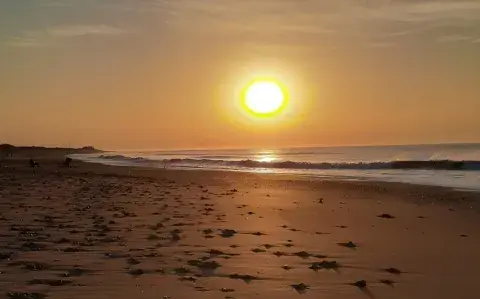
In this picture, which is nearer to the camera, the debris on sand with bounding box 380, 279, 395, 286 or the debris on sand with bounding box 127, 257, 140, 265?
the debris on sand with bounding box 380, 279, 395, 286

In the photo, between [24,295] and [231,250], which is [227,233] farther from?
[24,295]

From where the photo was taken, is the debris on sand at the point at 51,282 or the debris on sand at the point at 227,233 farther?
the debris on sand at the point at 227,233

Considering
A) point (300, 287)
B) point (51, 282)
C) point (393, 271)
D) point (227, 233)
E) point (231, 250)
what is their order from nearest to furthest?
point (51, 282) < point (300, 287) < point (393, 271) < point (231, 250) < point (227, 233)

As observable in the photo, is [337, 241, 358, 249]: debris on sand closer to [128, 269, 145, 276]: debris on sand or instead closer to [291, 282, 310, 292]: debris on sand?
[291, 282, 310, 292]: debris on sand

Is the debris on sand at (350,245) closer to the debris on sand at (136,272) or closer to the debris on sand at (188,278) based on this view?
the debris on sand at (188,278)

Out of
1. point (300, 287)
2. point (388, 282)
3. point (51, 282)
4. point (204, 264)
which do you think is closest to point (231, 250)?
point (204, 264)

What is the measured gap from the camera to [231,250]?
7.55m

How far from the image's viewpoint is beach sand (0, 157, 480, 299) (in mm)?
5602

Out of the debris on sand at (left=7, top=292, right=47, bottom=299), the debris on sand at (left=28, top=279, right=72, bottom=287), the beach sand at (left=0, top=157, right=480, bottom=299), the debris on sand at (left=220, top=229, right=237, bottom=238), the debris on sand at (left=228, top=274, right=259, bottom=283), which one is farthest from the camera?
the debris on sand at (left=220, top=229, right=237, bottom=238)

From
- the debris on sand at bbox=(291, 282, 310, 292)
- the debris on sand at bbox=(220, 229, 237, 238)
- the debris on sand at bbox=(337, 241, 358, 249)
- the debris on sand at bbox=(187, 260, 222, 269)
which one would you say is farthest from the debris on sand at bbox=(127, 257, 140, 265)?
the debris on sand at bbox=(337, 241, 358, 249)

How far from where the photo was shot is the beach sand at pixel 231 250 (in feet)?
18.4

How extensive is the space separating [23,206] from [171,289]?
7.98 meters

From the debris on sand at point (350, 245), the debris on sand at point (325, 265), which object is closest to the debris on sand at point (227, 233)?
the debris on sand at point (350, 245)

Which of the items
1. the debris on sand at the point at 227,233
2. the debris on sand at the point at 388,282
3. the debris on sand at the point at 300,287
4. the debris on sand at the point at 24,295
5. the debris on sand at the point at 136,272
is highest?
the debris on sand at the point at 227,233
